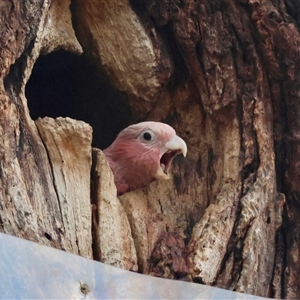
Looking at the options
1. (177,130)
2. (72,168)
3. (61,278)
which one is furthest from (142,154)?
(61,278)

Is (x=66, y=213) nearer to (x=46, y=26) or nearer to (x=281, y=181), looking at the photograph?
(x=46, y=26)

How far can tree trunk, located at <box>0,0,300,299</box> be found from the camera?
6.84ft

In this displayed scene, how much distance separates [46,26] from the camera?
2357 mm

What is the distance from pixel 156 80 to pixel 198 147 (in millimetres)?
305

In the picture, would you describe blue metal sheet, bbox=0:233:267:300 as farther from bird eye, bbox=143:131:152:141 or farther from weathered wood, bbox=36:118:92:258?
bird eye, bbox=143:131:152:141

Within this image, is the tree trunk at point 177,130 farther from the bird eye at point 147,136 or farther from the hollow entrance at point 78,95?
the bird eye at point 147,136

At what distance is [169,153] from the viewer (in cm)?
266

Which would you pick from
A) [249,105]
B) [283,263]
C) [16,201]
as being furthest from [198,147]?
[16,201]

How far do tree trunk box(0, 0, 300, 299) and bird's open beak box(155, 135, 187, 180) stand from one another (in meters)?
0.06

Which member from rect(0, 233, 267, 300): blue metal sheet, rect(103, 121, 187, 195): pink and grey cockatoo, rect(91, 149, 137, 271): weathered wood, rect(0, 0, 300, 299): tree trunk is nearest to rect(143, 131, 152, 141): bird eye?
rect(103, 121, 187, 195): pink and grey cockatoo

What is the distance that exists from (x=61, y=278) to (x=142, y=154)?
1.02 metres

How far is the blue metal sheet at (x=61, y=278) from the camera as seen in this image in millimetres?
1618

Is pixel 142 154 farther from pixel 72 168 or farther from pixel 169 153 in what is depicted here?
pixel 72 168

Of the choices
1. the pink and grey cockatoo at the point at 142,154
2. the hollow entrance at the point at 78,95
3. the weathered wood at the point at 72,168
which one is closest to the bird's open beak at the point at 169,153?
the pink and grey cockatoo at the point at 142,154
